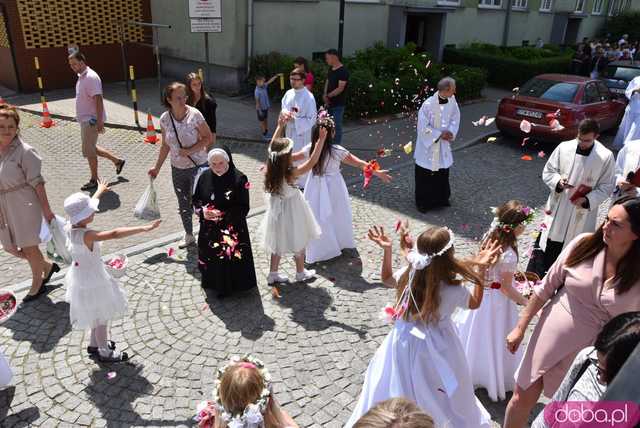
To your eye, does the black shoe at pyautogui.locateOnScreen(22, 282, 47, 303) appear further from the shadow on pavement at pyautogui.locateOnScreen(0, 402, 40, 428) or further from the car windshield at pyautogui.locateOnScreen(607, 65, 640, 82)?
the car windshield at pyautogui.locateOnScreen(607, 65, 640, 82)

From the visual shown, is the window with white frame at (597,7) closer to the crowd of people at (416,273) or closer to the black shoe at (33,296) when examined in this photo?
the crowd of people at (416,273)

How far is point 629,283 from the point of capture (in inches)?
109

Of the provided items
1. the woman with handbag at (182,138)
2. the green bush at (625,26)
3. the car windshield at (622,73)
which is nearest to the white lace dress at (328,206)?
the woman with handbag at (182,138)

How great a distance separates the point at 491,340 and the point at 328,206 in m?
2.68

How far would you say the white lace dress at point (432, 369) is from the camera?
3105mm

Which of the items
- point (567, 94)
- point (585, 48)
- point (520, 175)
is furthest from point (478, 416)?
point (585, 48)

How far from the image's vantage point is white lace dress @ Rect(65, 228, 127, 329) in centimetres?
403

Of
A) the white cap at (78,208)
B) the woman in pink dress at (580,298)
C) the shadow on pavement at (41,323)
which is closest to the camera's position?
the woman in pink dress at (580,298)

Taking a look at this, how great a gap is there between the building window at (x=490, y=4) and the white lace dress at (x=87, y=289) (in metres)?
22.8

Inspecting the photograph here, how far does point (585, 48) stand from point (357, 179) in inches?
726

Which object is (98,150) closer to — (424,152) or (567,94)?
(424,152)

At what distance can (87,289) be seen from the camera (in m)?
4.06

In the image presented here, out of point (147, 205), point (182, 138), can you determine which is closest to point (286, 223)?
point (182, 138)
